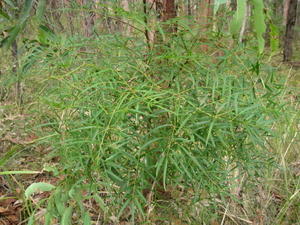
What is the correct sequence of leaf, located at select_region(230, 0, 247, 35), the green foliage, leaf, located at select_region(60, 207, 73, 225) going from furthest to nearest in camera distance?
leaf, located at select_region(60, 207, 73, 225) < the green foliage < leaf, located at select_region(230, 0, 247, 35)

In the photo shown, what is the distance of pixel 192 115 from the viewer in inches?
38.5

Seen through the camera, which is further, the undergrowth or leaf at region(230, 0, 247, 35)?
the undergrowth

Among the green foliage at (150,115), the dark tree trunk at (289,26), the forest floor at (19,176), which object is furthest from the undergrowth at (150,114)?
the dark tree trunk at (289,26)

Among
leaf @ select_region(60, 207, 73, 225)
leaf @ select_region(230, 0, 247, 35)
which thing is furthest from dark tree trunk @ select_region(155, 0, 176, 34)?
leaf @ select_region(60, 207, 73, 225)

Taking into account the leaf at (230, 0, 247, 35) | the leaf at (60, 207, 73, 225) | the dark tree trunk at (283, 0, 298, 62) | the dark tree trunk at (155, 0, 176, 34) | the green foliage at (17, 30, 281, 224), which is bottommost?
the dark tree trunk at (283, 0, 298, 62)

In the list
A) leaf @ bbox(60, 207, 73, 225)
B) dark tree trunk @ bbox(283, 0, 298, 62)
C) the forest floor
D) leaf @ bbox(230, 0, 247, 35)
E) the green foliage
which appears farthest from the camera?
dark tree trunk @ bbox(283, 0, 298, 62)

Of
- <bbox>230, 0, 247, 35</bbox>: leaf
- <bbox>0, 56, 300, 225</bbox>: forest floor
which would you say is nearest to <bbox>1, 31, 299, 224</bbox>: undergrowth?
<bbox>230, 0, 247, 35</bbox>: leaf

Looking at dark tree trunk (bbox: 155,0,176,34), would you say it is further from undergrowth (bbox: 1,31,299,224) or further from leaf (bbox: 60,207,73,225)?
leaf (bbox: 60,207,73,225)

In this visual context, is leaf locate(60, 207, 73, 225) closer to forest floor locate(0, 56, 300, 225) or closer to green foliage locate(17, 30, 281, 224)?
green foliage locate(17, 30, 281, 224)

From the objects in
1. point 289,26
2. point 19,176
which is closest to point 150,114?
point 19,176

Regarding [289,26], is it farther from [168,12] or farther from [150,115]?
[150,115]

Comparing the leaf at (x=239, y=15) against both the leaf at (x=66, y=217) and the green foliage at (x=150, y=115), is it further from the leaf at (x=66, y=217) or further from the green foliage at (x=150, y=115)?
the leaf at (x=66, y=217)

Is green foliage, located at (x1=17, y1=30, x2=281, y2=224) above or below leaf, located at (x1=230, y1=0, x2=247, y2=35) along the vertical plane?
below

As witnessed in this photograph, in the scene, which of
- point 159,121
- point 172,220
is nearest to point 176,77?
point 159,121
